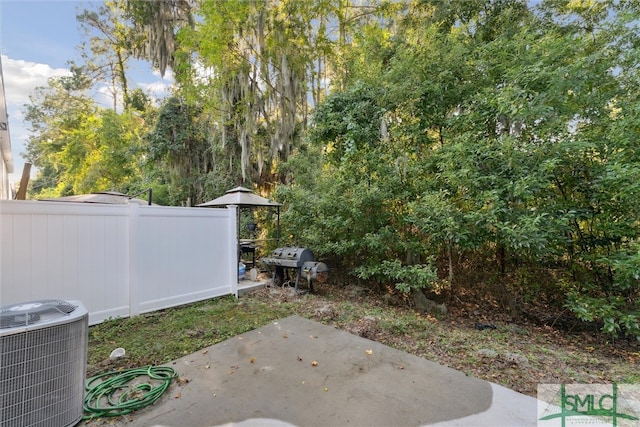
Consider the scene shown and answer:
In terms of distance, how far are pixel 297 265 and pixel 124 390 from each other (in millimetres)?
3188

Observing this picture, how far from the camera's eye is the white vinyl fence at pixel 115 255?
2977 mm

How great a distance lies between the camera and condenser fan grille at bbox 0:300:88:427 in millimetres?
1491

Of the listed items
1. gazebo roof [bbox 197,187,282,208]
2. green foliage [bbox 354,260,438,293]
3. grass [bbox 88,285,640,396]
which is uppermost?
gazebo roof [bbox 197,187,282,208]

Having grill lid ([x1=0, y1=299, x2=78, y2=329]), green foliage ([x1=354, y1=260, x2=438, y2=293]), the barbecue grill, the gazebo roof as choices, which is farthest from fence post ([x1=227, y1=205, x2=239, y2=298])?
grill lid ([x1=0, y1=299, x2=78, y2=329])

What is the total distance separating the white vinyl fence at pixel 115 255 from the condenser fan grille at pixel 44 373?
1.94m

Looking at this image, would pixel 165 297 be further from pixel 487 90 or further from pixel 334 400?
pixel 487 90

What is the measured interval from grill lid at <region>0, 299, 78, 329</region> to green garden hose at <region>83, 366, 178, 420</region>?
0.74 metres

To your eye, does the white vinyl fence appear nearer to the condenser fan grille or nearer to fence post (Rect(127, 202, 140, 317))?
fence post (Rect(127, 202, 140, 317))

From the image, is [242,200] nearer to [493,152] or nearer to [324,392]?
[324,392]

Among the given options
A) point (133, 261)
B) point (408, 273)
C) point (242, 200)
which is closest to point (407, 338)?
point (408, 273)

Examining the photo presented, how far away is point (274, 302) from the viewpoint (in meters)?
4.71

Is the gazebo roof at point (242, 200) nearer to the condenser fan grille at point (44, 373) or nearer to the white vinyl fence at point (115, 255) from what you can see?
the white vinyl fence at point (115, 255)

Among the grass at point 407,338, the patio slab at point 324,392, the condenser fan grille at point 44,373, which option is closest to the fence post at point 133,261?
the grass at point 407,338

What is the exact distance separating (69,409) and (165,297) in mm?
2474
